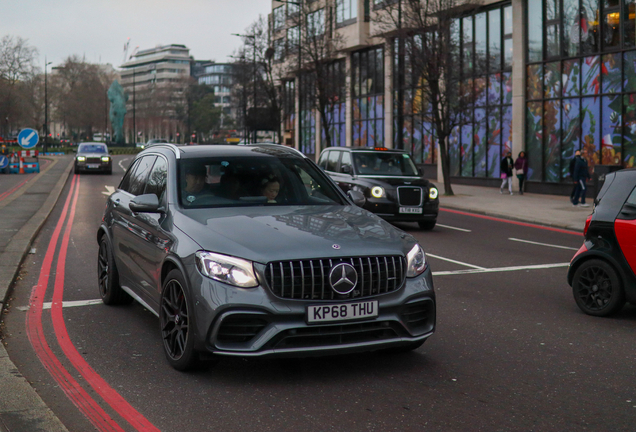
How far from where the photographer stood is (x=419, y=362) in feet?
17.8

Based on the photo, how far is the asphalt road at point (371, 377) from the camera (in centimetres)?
425

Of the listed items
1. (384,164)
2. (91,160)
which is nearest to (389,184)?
(384,164)

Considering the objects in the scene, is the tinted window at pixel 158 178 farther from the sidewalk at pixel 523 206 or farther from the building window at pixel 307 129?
the building window at pixel 307 129

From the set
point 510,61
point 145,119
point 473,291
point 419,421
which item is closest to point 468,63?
point 510,61

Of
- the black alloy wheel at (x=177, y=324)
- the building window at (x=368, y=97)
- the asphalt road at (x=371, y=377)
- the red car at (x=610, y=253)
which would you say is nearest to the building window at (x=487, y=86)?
the building window at (x=368, y=97)

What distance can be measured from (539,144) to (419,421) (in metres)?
26.0

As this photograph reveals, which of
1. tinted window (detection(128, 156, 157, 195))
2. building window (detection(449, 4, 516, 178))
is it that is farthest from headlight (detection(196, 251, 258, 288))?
building window (detection(449, 4, 516, 178))

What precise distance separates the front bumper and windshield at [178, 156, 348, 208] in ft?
4.04

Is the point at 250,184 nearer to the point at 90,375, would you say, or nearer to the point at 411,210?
the point at 90,375

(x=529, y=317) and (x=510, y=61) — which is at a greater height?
(x=510, y=61)

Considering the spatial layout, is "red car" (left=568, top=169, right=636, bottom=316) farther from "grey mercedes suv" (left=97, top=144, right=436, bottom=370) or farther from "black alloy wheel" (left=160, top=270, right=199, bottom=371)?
"black alloy wheel" (left=160, top=270, right=199, bottom=371)

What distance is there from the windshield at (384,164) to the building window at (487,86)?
1364cm

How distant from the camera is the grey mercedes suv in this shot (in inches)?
184

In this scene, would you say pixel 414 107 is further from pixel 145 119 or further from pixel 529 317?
pixel 145 119
